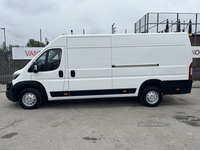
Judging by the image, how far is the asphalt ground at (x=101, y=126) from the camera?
11.9 feet

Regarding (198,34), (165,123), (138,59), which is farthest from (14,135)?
(198,34)

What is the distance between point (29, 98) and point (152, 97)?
14.0ft

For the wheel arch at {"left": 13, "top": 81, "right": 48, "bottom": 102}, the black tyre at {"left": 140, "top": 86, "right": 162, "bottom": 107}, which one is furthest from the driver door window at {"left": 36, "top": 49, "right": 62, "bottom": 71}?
the black tyre at {"left": 140, "top": 86, "right": 162, "bottom": 107}

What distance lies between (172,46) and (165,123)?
2.74 m

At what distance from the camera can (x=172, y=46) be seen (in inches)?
240

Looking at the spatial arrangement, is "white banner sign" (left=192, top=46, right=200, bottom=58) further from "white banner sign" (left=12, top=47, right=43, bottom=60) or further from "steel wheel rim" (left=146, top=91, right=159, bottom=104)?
"white banner sign" (left=12, top=47, right=43, bottom=60)

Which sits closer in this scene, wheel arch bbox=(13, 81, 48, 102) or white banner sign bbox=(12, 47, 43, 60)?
wheel arch bbox=(13, 81, 48, 102)

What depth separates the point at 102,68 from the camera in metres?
6.04

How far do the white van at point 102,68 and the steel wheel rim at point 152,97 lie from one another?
144mm

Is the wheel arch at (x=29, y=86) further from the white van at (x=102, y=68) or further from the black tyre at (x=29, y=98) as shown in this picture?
the black tyre at (x=29, y=98)

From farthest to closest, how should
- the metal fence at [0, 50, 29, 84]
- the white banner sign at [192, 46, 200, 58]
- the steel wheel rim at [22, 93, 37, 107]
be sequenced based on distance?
the white banner sign at [192, 46, 200, 58]
the metal fence at [0, 50, 29, 84]
the steel wheel rim at [22, 93, 37, 107]

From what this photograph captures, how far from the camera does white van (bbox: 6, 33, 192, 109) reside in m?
5.97

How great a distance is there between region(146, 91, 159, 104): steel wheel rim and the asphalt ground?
285 millimetres

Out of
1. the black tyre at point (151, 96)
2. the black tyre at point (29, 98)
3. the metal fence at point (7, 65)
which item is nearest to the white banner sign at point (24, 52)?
the metal fence at point (7, 65)
